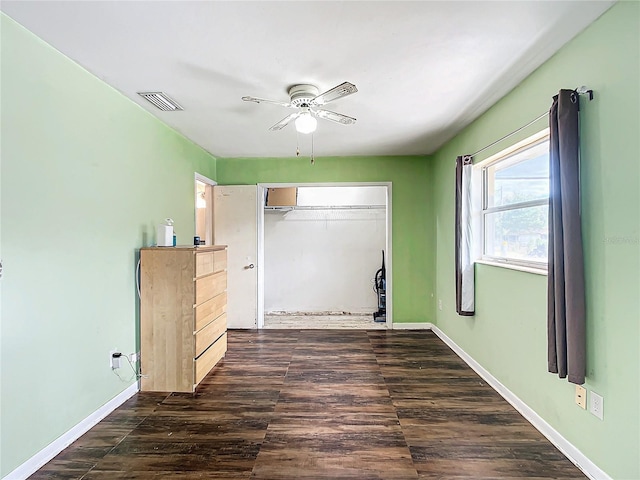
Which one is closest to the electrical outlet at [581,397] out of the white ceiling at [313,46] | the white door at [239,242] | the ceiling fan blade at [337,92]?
the white ceiling at [313,46]

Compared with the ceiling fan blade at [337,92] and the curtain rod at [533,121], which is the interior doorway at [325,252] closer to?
the curtain rod at [533,121]

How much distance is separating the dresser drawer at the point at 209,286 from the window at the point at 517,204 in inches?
104

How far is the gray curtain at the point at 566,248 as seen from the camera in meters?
1.83

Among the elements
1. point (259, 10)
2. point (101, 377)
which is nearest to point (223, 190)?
point (101, 377)

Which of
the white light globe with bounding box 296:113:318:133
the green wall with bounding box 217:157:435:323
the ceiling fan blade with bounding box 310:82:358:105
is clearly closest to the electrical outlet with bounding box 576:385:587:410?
the ceiling fan blade with bounding box 310:82:358:105

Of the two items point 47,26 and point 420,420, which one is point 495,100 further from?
point 47,26

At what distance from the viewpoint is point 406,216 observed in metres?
4.93

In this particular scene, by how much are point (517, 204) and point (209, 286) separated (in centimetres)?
276

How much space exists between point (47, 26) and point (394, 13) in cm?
182

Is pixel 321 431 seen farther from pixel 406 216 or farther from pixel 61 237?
pixel 406 216

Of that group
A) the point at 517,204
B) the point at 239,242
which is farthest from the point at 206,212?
→ the point at 517,204

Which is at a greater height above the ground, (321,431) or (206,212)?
(206,212)

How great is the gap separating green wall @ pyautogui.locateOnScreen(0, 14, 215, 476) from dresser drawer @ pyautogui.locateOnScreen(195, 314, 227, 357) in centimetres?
53

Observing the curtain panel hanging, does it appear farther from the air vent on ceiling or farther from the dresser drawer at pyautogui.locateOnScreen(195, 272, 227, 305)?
the air vent on ceiling
